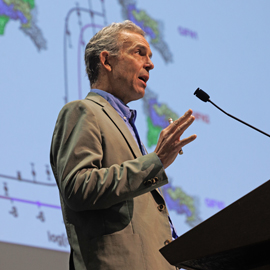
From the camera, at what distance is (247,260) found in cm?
99

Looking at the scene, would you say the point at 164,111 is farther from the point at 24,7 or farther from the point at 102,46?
the point at 102,46

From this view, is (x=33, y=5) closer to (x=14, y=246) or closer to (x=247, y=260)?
(x=14, y=246)

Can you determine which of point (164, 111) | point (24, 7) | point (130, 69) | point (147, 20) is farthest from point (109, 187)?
point (147, 20)

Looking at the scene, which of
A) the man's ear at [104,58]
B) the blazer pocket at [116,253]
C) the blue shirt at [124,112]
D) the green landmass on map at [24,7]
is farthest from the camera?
the green landmass on map at [24,7]

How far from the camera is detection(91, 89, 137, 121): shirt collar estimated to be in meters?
1.77

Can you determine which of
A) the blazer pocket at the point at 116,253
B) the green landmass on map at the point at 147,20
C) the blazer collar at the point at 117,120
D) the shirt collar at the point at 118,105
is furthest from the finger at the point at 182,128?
the green landmass on map at the point at 147,20

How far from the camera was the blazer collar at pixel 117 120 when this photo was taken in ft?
5.11

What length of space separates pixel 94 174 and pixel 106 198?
81 millimetres

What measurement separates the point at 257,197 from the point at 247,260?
183 mm

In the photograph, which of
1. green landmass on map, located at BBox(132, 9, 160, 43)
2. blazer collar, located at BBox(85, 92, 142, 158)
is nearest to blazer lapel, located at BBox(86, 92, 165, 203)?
blazer collar, located at BBox(85, 92, 142, 158)

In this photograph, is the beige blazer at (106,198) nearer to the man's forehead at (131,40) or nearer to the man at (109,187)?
the man at (109,187)

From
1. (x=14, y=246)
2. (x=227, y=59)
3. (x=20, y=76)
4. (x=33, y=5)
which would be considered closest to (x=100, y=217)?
(x=14, y=246)

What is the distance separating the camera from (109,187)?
1.29m

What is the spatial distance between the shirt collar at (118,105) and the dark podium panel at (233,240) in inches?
33.8
